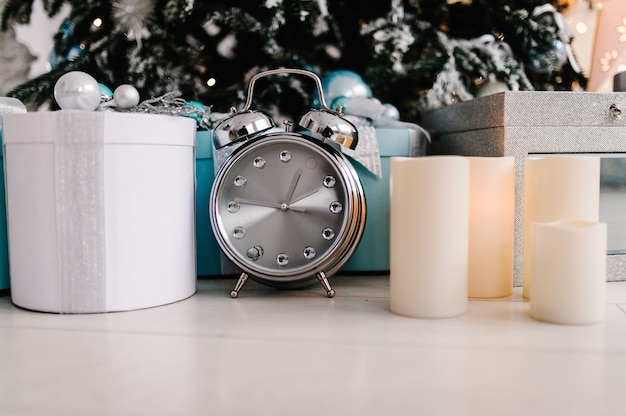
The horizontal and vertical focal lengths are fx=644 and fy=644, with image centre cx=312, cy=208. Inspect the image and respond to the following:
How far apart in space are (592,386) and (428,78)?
1.07 m

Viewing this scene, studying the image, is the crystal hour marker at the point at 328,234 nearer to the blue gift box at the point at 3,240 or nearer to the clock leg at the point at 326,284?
the clock leg at the point at 326,284

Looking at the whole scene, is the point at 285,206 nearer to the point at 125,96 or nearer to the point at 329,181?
the point at 329,181

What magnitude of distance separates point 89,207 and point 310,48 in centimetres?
81

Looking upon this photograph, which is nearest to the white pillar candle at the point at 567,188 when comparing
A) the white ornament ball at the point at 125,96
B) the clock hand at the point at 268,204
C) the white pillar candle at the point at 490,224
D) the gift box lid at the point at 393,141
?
the white pillar candle at the point at 490,224

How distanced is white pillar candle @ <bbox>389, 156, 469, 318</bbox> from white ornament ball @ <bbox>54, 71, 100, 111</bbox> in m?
0.48

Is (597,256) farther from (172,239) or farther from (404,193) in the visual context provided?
(172,239)

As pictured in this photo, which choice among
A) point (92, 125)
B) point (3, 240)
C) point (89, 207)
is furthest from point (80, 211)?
point (3, 240)

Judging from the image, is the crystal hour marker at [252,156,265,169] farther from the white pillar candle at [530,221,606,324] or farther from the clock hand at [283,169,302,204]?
the white pillar candle at [530,221,606,324]

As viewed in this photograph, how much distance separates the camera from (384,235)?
126cm

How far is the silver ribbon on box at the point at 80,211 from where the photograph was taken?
37.9 inches

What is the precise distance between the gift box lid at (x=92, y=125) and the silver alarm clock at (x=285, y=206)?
127 millimetres

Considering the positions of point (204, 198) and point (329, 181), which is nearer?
point (329, 181)

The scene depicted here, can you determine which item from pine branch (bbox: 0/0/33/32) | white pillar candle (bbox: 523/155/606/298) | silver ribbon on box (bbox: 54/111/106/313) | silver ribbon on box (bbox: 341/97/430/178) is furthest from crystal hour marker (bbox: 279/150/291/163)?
pine branch (bbox: 0/0/33/32)

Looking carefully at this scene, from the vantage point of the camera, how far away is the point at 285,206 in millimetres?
1130
